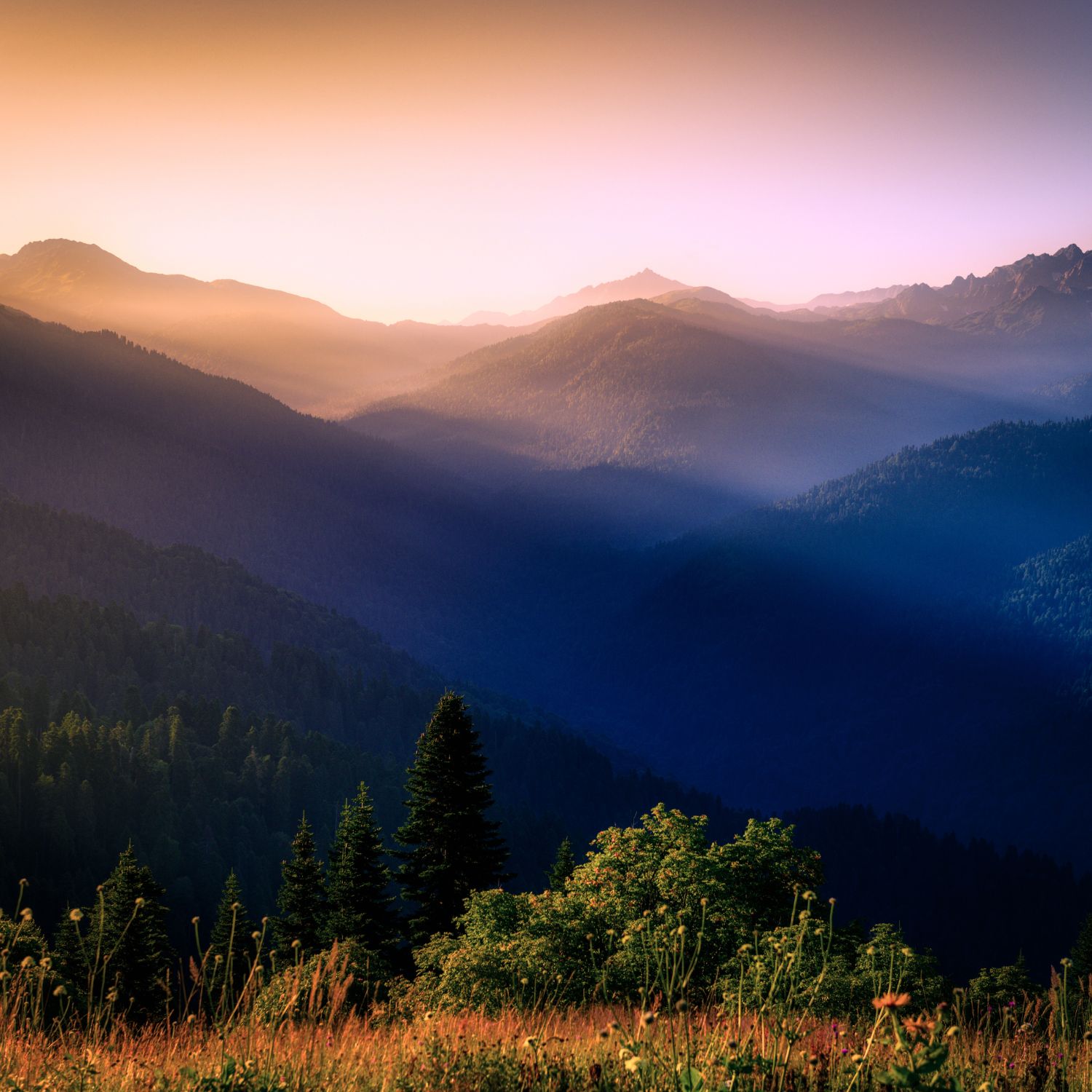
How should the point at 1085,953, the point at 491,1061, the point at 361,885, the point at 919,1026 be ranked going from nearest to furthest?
the point at 919,1026 → the point at 491,1061 → the point at 361,885 → the point at 1085,953

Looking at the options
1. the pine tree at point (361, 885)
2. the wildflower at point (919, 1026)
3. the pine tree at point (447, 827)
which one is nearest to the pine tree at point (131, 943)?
the pine tree at point (361, 885)

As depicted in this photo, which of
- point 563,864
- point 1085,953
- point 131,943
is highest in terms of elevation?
point 563,864

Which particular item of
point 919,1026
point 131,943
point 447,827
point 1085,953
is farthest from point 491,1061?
point 1085,953

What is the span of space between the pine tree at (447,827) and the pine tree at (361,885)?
172 cm

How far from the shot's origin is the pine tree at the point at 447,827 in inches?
1925

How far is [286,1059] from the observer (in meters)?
7.84

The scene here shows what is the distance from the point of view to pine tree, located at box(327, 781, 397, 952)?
48312 millimetres

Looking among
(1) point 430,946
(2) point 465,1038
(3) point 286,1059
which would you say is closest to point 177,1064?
(3) point 286,1059

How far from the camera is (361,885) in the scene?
4962 centimetres

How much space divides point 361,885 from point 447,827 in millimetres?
5531

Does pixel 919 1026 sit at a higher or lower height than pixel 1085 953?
higher

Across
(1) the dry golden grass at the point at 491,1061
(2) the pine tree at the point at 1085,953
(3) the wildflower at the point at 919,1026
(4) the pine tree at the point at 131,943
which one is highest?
(3) the wildflower at the point at 919,1026

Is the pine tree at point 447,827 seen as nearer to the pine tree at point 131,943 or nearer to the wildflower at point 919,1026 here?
the pine tree at point 131,943

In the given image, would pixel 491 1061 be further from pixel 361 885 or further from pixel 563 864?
pixel 563 864
